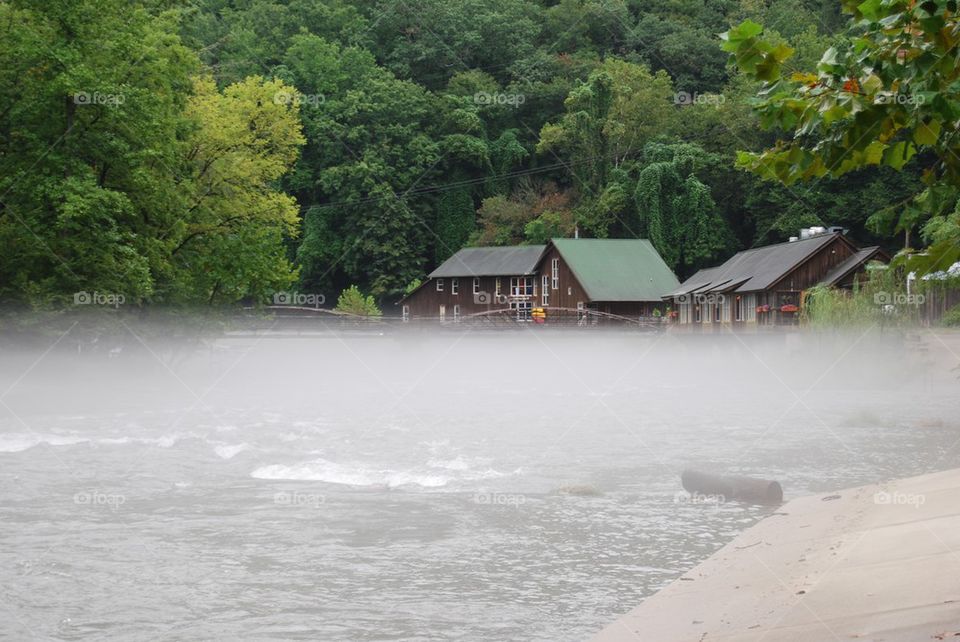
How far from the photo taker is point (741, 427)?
34.7 m

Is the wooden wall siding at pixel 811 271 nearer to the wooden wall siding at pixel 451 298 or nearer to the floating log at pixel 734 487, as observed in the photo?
the wooden wall siding at pixel 451 298

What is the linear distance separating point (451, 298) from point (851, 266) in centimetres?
3809

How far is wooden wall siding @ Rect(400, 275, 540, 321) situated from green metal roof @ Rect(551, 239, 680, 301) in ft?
17.0

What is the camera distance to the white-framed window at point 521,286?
90062mm

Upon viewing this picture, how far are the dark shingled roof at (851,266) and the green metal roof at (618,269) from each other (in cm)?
1900

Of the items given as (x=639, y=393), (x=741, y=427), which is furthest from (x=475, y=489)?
(x=639, y=393)

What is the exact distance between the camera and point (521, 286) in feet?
297

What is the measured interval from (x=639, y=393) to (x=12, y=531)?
1487 inches

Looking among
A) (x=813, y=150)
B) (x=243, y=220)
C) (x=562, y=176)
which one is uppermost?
(x=562, y=176)

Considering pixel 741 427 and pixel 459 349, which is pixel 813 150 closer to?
pixel 741 427

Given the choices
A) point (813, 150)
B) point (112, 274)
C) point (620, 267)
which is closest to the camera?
point (813, 150)

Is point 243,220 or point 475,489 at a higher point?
point 243,220

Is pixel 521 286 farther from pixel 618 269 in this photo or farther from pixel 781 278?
pixel 781 278

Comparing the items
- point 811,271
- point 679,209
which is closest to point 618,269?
point 679,209
